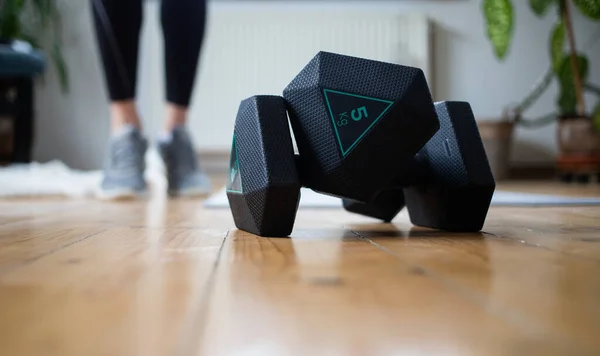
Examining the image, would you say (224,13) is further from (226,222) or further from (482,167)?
(482,167)

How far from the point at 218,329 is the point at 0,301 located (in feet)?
0.56

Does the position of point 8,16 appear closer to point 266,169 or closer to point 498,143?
point 498,143

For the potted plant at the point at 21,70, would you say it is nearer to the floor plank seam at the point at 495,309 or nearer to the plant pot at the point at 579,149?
the plant pot at the point at 579,149

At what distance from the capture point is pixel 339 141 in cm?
78

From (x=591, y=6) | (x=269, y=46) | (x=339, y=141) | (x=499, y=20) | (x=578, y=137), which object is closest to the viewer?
(x=339, y=141)

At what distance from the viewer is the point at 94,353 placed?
330mm

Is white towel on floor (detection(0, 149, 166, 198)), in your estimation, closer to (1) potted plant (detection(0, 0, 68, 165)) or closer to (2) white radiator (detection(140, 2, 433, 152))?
(1) potted plant (detection(0, 0, 68, 165))

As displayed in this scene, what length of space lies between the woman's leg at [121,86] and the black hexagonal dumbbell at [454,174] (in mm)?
992

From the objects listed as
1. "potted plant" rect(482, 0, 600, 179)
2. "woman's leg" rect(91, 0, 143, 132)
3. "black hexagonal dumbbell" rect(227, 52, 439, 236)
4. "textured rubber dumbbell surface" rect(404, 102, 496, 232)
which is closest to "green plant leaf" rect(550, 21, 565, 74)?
"potted plant" rect(482, 0, 600, 179)

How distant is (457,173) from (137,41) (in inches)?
43.4

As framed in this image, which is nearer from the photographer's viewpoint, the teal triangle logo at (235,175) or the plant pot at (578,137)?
the teal triangle logo at (235,175)

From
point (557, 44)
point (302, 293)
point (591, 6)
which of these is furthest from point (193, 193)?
point (557, 44)

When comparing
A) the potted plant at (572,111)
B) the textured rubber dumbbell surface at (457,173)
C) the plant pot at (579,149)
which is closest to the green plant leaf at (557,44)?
the potted plant at (572,111)

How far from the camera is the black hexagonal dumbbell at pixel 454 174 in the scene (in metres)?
0.85
